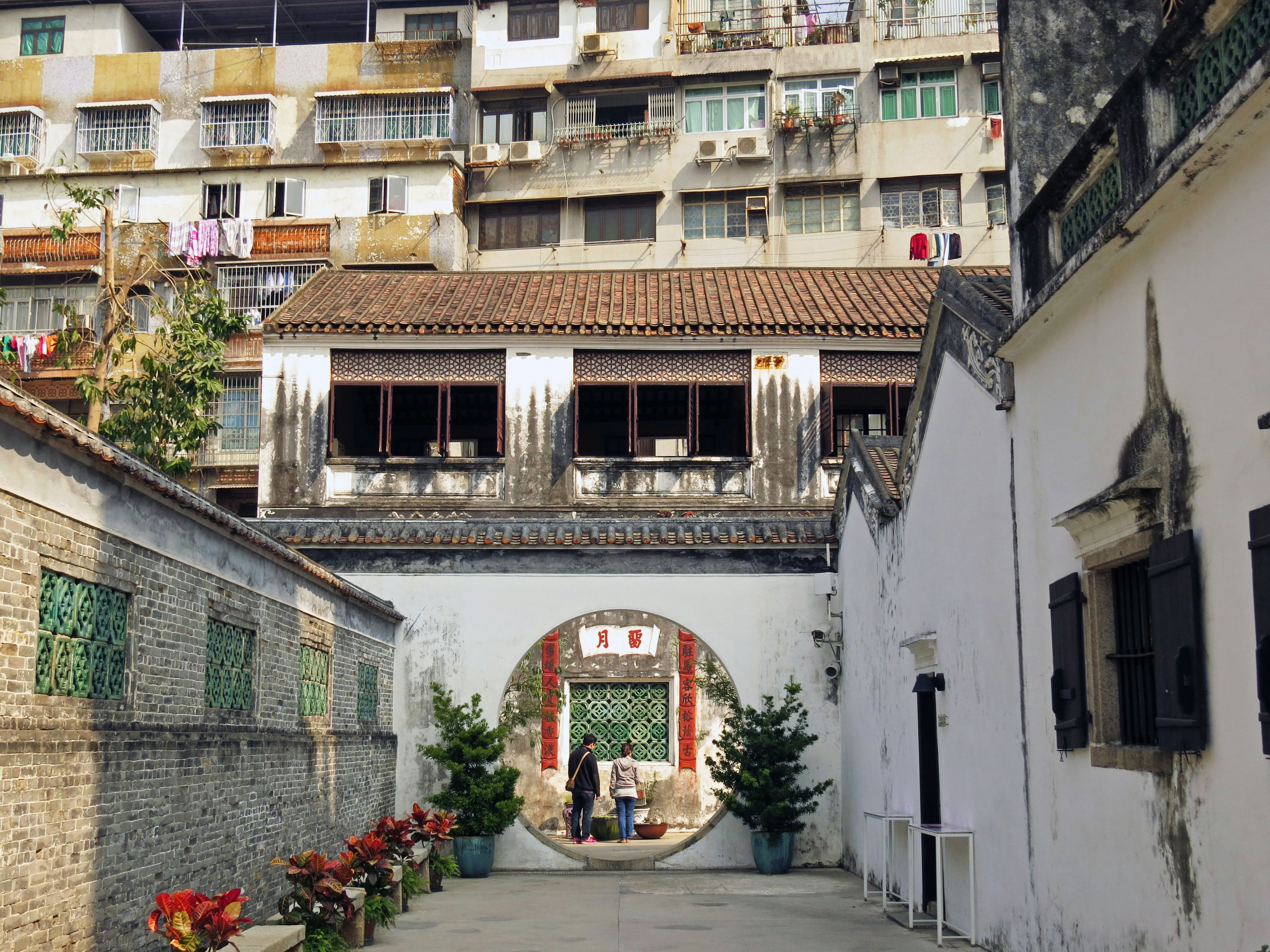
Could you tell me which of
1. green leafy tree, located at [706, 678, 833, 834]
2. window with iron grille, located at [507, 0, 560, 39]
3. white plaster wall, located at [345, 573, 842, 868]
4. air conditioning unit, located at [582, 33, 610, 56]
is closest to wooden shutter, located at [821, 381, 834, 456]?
white plaster wall, located at [345, 573, 842, 868]

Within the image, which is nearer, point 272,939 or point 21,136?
point 272,939

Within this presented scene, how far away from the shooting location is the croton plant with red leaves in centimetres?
572

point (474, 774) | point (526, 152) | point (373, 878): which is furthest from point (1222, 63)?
point (526, 152)

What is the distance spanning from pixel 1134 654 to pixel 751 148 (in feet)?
69.6

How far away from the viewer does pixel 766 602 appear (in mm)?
13938

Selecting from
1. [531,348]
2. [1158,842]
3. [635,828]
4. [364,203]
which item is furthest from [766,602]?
[364,203]

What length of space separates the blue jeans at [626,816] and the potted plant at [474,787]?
1.56 m

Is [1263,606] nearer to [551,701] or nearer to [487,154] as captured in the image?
[551,701]

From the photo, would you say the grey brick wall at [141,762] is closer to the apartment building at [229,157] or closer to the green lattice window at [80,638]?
the green lattice window at [80,638]

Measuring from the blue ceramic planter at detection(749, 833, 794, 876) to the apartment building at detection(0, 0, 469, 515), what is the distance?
14255 millimetres

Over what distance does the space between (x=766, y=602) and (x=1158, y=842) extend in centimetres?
846

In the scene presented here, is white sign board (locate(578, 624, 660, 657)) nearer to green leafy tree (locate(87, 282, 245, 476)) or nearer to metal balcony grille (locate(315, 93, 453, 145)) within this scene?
green leafy tree (locate(87, 282, 245, 476))

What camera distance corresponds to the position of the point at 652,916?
10070mm

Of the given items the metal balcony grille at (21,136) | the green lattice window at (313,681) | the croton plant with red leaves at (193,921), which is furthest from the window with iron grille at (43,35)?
the croton plant with red leaves at (193,921)
